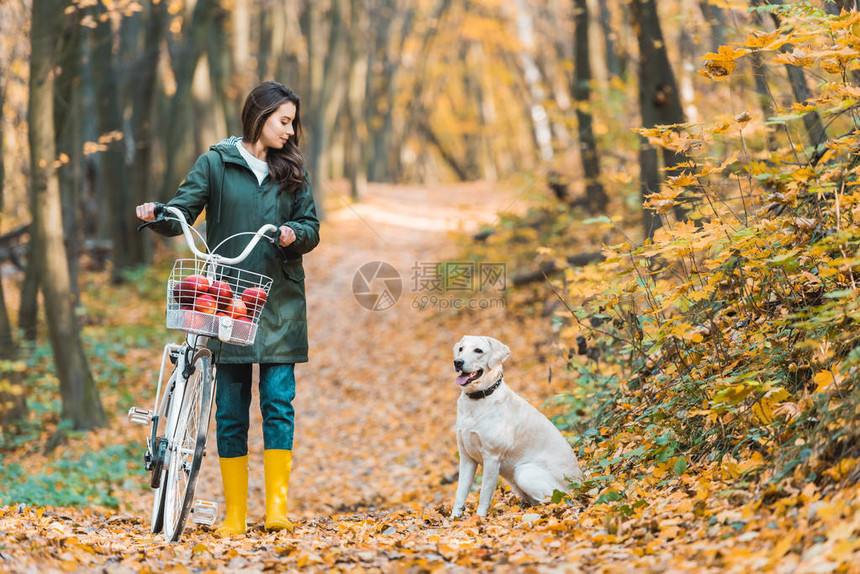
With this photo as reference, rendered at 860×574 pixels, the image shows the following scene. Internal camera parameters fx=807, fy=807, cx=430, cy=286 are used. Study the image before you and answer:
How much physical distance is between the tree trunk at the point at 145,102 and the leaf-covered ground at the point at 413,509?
13.7 ft

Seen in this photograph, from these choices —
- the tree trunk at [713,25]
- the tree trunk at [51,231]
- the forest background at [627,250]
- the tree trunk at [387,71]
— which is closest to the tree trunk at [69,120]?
the forest background at [627,250]

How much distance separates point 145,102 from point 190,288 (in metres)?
11.9

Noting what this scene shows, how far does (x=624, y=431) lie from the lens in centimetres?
509

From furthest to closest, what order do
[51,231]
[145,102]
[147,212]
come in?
[145,102]
[51,231]
[147,212]

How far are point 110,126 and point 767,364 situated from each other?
13.0m

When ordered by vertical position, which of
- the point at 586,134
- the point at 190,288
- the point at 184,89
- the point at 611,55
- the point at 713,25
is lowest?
the point at 190,288

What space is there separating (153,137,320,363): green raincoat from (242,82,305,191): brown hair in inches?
3.3

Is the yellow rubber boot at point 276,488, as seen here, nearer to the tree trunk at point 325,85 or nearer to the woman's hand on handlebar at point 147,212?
the woman's hand on handlebar at point 147,212

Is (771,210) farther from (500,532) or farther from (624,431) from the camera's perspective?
(500,532)

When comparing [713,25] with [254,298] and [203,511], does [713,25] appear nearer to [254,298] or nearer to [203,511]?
[254,298]

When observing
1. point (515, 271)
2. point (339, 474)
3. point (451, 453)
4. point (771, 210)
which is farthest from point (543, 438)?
point (515, 271)

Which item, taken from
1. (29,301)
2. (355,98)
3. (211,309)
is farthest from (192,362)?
(355,98)

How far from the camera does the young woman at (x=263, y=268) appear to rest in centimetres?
454

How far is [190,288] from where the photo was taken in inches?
157
